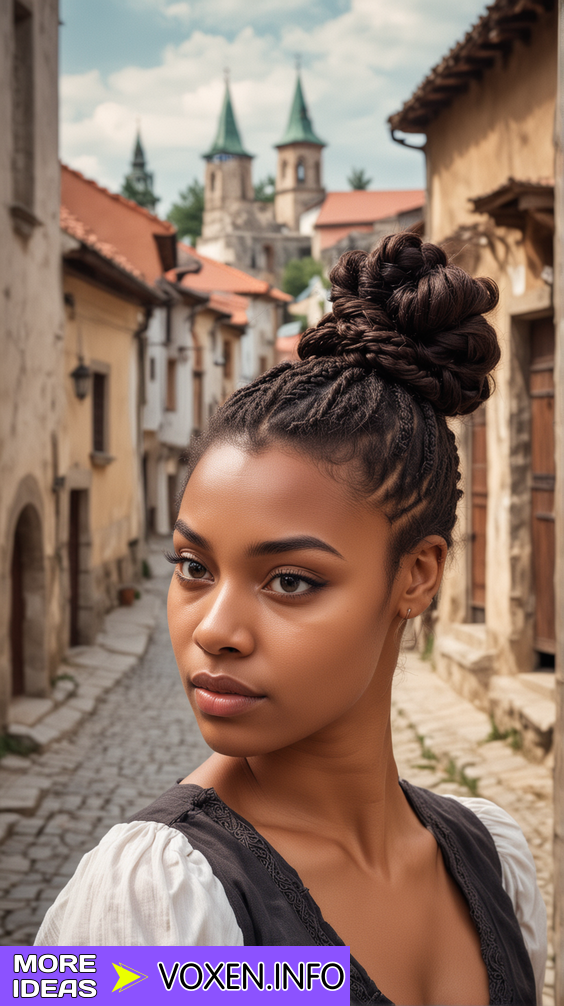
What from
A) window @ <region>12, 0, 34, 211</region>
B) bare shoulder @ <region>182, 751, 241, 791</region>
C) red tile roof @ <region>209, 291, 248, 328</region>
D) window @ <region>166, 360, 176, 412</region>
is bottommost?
bare shoulder @ <region>182, 751, 241, 791</region>

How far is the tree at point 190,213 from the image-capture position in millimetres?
69312

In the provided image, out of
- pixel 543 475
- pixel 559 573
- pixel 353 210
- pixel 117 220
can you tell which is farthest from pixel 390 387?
pixel 353 210

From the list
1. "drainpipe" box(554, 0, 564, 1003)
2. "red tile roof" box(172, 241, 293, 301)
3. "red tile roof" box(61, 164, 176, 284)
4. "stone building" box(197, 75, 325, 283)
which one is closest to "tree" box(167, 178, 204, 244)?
"stone building" box(197, 75, 325, 283)

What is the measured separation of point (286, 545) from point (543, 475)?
6405 millimetres

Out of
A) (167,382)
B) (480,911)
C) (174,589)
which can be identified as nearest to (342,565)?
(174,589)

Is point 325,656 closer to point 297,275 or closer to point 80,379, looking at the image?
point 80,379

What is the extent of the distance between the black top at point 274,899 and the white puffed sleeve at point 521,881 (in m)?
0.05

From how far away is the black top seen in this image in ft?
3.50

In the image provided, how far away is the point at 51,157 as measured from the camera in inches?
352

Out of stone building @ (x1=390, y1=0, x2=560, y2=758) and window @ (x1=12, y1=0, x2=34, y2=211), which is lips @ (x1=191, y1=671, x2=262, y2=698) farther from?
window @ (x1=12, y1=0, x2=34, y2=211)

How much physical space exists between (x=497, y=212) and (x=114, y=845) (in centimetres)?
620

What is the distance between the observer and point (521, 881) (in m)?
1.50

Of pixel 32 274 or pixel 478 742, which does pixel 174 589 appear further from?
pixel 32 274

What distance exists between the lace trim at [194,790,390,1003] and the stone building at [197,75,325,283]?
6187 cm
